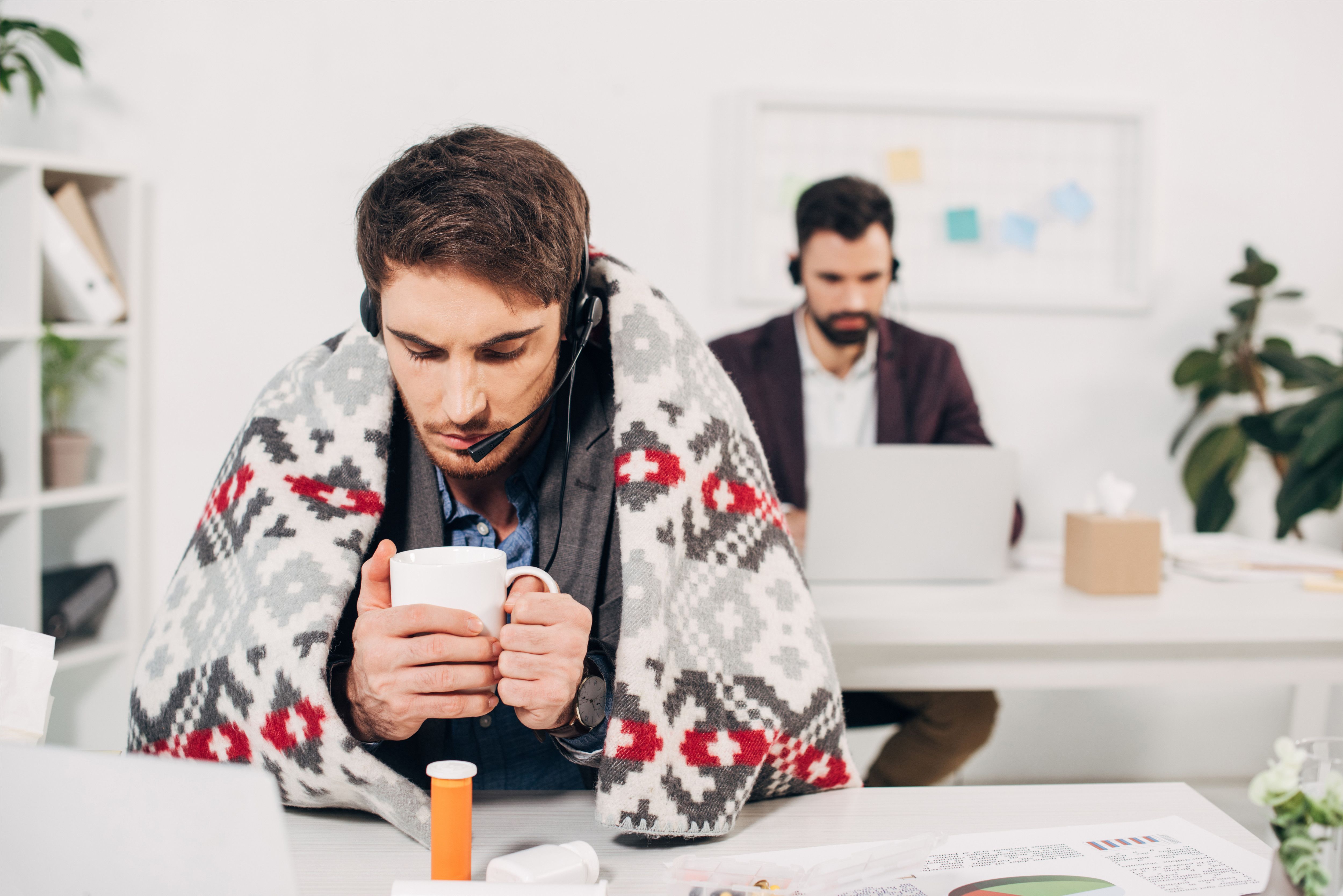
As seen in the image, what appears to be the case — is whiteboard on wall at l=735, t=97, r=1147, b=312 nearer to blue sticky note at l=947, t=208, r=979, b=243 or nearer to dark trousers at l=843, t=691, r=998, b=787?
blue sticky note at l=947, t=208, r=979, b=243

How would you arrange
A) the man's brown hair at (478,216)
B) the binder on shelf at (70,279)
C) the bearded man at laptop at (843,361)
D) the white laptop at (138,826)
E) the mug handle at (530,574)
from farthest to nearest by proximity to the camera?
1. the bearded man at laptop at (843,361)
2. the binder on shelf at (70,279)
3. the man's brown hair at (478,216)
4. the mug handle at (530,574)
5. the white laptop at (138,826)

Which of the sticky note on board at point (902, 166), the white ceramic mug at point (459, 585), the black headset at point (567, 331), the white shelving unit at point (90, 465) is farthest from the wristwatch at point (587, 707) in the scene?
the sticky note on board at point (902, 166)

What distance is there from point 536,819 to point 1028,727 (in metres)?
2.20

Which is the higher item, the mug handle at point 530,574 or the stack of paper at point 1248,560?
the mug handle at point 530,574

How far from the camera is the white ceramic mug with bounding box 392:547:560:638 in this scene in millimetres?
715

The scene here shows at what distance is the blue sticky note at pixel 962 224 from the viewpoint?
2.55 m

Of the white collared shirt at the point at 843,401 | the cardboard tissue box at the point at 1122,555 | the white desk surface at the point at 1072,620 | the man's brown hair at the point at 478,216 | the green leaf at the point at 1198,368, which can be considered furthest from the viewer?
the green leaf at the point at 1198,368

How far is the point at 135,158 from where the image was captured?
7.99ft

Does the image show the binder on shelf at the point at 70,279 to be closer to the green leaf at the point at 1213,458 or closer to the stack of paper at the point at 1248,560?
the stack of paper at the point at 1248,560

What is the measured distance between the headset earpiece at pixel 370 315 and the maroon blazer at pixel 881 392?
50.6 inches

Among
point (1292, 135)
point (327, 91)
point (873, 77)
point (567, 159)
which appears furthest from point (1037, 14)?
point (327, 91)

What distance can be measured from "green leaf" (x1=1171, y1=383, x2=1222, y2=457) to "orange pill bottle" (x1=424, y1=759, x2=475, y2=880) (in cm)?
242

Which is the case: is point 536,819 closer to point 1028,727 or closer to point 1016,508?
point 1016,508

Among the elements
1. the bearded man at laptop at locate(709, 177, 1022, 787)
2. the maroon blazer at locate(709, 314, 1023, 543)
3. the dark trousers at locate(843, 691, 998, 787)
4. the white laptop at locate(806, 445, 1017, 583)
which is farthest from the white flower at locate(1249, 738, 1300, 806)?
the maroon blazer at locate(709, 314, 1023, 543)
